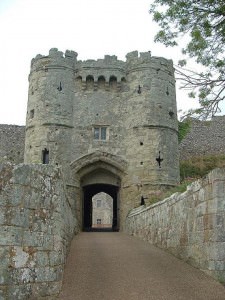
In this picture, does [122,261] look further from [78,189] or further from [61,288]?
[78,189]

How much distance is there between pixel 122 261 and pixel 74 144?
13.4 meters

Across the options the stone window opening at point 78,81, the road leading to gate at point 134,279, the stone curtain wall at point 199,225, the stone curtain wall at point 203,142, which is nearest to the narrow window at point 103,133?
the stone window opening at point 78,81

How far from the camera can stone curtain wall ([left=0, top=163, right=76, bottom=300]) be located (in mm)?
5488

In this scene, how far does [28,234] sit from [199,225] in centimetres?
358

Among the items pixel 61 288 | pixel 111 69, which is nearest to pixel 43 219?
pixel 61 288

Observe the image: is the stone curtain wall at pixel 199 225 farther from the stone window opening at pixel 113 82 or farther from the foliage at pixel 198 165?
the foliage at pixel 198 165

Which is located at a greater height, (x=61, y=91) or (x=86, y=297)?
(x=61, y=91)

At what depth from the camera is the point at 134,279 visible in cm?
731

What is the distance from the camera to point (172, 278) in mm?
7410

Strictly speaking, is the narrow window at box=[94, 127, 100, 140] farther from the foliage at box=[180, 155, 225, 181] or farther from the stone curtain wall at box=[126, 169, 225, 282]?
the stone curtain wall at box=[126, 169, 225, 282]

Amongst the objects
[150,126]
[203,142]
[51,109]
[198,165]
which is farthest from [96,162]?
[203,142]

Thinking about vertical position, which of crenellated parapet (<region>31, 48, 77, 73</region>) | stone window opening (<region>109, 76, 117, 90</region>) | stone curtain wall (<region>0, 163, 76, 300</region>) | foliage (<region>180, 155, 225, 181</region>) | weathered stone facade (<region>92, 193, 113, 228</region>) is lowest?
stone curtain wall (<region>0, 163, 76, 300</region>)

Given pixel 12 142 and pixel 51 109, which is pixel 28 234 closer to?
pixel 51 109

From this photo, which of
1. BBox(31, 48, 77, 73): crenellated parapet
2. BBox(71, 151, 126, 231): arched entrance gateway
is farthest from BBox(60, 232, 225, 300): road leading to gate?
BBox(31, 48, 77, 73): crenellated parapet
